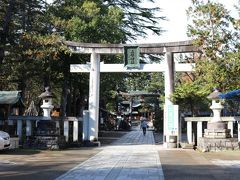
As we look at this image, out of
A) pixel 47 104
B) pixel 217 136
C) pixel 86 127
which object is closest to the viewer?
pixel 217 136

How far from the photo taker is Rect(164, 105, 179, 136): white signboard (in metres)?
23.0

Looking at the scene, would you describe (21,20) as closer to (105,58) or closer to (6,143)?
(105,58)

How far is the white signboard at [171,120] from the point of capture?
75.5ft

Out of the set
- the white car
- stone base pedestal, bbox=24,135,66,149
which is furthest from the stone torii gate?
the white car

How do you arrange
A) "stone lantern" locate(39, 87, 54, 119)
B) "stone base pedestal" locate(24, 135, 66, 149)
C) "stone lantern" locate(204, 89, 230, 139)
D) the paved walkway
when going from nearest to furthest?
the paved walkway < "stone lantern" locate(204, 89, 230, 139) < "stone base pedestal" locate(24, 135, 66, 149) < "stone lantern" locate(39, 87, 54, 119)

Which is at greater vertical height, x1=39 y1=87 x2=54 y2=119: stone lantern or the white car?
x1=39 y1=87 x2=54 y2=119: stone lantern

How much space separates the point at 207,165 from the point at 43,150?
903 cm

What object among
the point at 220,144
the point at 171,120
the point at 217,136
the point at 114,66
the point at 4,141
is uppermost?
the point at 114,66

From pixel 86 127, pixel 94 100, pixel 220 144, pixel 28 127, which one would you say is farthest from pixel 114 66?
pixel 220 144

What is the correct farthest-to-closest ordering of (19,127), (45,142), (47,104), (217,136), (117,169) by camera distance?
(19,127)
(47,104)
(45,142)
(217,136)
(117,169)

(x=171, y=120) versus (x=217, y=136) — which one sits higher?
(x=171, y=120)

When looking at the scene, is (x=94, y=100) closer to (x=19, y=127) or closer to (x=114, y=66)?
(x=114, y=66)

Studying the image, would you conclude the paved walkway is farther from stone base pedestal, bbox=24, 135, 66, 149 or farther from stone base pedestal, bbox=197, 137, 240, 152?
stone base pedestal, bbox=24, 135, 66, 149

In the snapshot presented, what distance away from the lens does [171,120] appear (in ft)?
75.9
